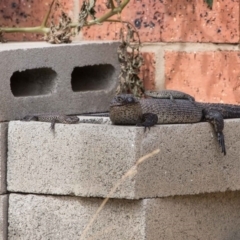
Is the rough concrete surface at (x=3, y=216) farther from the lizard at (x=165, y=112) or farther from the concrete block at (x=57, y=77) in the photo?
the lizard at (x=165, y=112)

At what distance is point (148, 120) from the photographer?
211cm

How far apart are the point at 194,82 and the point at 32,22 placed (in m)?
0.62

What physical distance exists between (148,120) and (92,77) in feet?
2.05

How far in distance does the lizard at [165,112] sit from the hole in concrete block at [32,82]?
0.35 metres

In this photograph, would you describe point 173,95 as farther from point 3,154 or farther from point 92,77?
point 3,154

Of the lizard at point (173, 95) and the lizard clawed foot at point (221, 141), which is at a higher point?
the lizard at point (173, 95)

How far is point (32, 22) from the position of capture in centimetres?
285

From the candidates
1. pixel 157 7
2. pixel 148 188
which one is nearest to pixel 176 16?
pixel 157 7

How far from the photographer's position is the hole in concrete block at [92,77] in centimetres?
267

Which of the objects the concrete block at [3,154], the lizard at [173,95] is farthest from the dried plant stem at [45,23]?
the concrete block at [3,154]

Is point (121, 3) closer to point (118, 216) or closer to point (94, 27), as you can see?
point (94, 27)

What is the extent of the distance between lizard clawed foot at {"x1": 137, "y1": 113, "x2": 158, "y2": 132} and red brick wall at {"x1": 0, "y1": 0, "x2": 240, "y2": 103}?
0.42m

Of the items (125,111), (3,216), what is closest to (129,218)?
(125,111)

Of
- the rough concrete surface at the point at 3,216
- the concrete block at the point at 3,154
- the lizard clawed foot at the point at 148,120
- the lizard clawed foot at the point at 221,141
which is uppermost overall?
the lizard clawed foot at the point at 148,120
